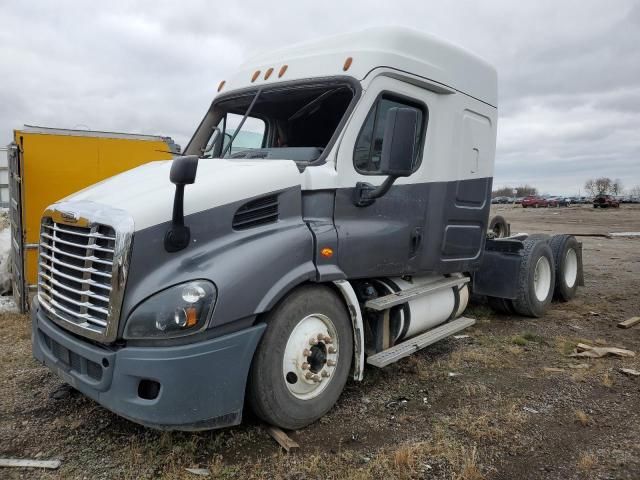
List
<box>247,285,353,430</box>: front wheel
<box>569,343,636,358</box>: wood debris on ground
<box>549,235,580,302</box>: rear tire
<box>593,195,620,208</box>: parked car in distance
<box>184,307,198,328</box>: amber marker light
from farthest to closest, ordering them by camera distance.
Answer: <box>593,195,620,208</box>: parked car in distance, <box>549,235,580,302</box>: rear tire, <box>569,343,636,358</box>: wood debris on ground, <box>247,285,353,430</box>: front wheel, <box>184,307,198,328</box>: amber marker light

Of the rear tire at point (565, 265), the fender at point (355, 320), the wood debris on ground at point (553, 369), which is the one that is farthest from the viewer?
the rear tire at point (565, 265)

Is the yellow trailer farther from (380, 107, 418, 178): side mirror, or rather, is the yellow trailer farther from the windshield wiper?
(380, 107, 418, 178): side mirror

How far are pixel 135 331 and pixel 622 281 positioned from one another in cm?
950

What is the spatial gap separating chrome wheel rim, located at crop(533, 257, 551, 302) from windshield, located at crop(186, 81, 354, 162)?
4.31 m

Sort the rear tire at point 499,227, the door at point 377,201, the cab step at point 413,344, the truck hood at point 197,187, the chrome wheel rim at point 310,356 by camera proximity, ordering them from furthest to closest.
Result: the rear tire at point 499,227 < the cab step at point 413,344 < the door at point 377,201 < the chrome wheel rim at point 310,356 < the truck hood at point 197,187

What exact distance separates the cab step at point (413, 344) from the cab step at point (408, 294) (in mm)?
414

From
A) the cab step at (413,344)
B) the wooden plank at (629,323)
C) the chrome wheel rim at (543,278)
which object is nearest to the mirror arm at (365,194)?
the cab step at (413,344)

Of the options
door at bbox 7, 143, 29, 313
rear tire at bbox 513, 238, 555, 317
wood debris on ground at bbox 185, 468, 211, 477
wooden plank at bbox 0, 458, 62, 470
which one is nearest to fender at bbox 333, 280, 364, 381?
wood debris on ground at bbox 185, 468, 211, 477

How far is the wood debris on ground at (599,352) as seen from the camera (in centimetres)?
521

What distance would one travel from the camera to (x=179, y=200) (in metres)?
2.96

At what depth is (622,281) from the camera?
945cm

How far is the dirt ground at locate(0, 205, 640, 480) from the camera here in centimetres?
309

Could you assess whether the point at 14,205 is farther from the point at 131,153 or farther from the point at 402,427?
the point at 402,427

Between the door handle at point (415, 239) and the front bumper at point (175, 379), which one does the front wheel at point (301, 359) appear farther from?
the door handle at point (415, 239)
